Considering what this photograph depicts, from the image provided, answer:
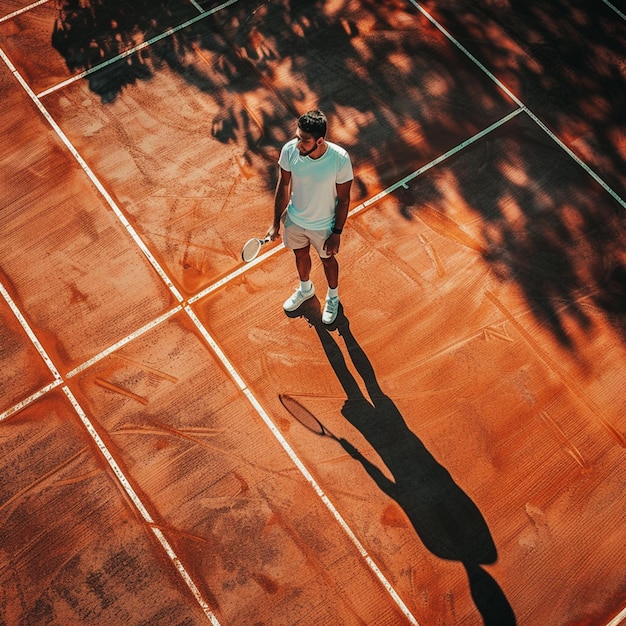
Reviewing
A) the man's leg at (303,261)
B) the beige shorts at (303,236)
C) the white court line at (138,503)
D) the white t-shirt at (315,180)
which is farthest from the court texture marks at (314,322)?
the white t-shirt at (315,180)

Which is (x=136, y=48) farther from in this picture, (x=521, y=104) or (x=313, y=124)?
(x=521, y=104)

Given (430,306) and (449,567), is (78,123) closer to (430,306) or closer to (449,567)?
(430,306)

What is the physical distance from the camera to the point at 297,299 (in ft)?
21.9

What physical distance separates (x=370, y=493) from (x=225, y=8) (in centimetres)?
794

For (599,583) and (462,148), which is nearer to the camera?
(599,583)

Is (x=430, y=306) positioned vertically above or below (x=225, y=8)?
below

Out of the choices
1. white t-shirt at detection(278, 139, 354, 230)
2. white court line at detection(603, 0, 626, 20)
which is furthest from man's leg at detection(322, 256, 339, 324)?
white court line at detection(603, 0, 626, 20)

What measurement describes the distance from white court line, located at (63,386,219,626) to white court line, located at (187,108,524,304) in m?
1.78

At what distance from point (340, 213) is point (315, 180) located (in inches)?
18.1

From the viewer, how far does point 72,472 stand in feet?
19.5

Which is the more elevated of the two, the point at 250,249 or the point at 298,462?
the point at 250,249

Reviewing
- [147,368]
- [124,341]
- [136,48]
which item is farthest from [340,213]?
[136,48]

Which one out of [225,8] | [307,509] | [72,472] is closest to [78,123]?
[225,8]

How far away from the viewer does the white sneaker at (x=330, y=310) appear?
6.55 metres
